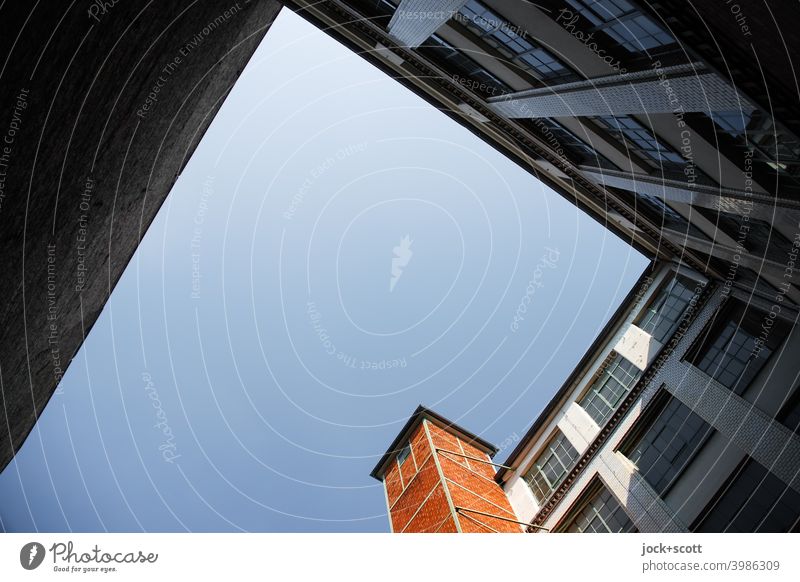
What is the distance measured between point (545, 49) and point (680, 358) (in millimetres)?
16511

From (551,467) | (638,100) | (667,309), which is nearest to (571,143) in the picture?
(638,100)

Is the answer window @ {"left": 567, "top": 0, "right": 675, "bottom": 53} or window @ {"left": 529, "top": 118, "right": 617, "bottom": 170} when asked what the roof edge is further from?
window @ {"left": 567, "top": 0, "right": 675, "bottom": 53}

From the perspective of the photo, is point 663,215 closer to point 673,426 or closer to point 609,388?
point 609,388

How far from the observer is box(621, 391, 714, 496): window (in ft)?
64.3

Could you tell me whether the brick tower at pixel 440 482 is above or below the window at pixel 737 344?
below

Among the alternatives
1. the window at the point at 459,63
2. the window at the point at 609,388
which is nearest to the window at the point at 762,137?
the window at the point at 459,63

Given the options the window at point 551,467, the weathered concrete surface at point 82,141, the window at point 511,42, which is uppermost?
the window at point 511,42

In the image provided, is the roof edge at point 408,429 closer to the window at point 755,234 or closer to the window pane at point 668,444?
the window pane at point 668,444

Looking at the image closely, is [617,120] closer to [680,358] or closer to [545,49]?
[545,49]

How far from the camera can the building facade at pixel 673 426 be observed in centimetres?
1642

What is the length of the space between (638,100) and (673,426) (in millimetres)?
16024

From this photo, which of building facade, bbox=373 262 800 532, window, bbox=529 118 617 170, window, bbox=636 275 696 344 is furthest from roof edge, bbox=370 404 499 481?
window, bbox=529 118 617 170

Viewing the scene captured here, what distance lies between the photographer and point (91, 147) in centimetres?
939

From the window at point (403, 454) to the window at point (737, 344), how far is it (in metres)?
19.9
